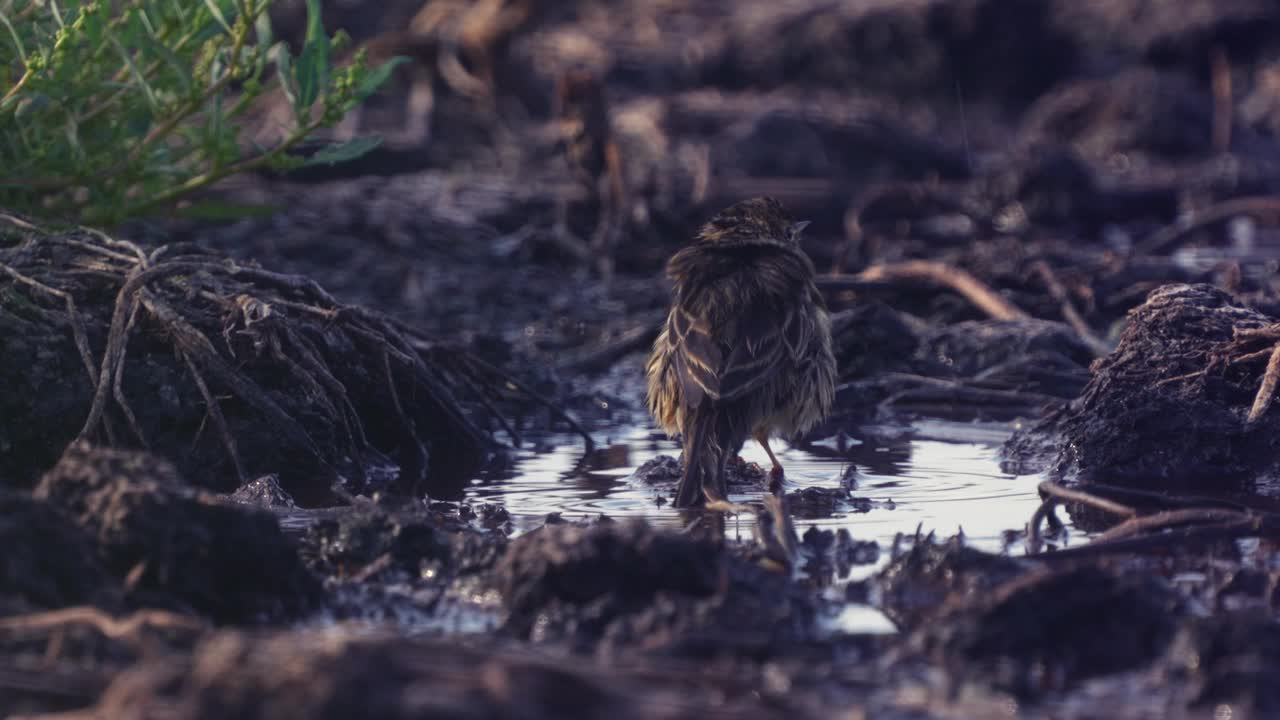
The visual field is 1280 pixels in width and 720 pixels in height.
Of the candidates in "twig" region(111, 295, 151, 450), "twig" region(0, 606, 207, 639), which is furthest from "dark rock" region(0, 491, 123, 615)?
"twig" region(111, 295, 151, 450)

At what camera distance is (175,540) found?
460cm

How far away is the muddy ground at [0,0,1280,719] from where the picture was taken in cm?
394

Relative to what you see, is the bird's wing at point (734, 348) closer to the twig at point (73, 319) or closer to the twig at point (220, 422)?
the twig at point (220, 422)

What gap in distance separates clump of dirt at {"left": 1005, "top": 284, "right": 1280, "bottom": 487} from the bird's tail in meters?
1.28

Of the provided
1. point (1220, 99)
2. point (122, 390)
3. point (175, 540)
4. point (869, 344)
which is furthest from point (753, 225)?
point (1220, 99)

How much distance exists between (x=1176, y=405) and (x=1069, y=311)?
3014mm

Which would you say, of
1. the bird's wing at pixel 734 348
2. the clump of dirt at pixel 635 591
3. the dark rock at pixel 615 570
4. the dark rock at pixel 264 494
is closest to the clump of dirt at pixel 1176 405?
the bird's wing at pixel 734 348

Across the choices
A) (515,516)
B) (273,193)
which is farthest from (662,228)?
(515,516)

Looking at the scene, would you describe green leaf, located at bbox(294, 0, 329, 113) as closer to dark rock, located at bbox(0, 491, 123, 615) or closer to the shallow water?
the shallow water

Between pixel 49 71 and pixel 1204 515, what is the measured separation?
4306mm

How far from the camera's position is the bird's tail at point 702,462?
6535mm

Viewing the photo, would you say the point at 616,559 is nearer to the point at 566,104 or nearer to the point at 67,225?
the point at 67,225

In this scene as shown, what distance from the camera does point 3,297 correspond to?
669 cm

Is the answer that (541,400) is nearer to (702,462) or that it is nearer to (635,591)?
(702,462)
